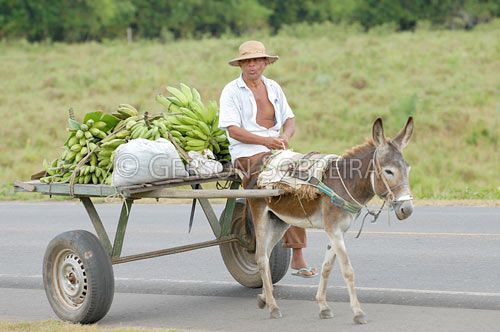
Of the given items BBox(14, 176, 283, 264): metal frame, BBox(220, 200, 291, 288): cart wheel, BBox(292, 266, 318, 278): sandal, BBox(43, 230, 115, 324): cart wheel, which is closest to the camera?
BBox(14, 176, 283, 264): metal frame

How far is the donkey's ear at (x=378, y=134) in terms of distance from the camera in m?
6.89

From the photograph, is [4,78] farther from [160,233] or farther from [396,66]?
[160,233]

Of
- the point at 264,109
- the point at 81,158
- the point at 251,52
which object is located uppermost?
the point at 251,52

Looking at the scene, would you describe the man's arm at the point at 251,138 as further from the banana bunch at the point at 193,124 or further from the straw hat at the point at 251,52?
the straw hat at the point at 251,52

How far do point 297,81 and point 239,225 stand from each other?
1075 inches

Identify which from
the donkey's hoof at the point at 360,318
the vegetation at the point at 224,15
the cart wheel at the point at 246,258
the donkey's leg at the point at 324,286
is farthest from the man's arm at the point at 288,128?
the vegetation at the point at 224,15

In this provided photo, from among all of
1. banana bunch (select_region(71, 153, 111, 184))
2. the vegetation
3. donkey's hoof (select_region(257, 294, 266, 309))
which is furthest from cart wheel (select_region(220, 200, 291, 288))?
the vegetation

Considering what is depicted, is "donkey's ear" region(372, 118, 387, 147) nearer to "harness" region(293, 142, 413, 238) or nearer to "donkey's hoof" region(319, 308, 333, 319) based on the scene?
"harness" region(293, 142, 413, 238)

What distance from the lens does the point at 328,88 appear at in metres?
34.4

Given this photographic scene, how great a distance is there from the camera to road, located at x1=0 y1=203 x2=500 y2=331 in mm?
7793

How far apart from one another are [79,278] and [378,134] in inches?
105

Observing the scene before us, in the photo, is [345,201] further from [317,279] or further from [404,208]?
[317,279]

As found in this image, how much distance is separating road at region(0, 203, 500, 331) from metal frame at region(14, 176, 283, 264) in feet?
1.80

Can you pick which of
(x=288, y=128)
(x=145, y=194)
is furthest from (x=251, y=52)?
(x=145, y=194)
